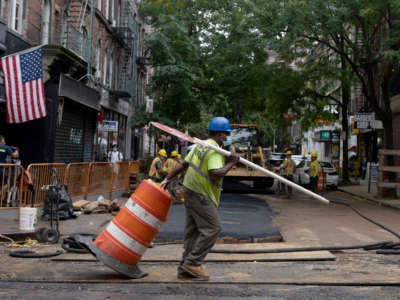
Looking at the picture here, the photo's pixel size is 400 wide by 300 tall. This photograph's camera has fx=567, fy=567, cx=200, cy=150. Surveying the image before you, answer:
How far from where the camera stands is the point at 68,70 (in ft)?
62.4

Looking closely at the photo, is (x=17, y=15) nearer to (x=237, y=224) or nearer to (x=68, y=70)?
(x=68, y=70)

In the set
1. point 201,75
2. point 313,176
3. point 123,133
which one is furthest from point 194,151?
point 123,133

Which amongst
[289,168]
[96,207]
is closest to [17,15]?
[96,207]

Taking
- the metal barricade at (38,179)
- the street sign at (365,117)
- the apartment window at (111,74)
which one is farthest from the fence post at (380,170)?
the apartment window at (111,74)

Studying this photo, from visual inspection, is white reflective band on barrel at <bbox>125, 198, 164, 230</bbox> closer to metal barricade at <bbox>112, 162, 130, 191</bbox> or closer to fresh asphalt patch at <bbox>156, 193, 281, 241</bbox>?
fresh asphalt patch at <bbox>156, 193, 281, 241</bbox>

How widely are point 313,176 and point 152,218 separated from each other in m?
16.3

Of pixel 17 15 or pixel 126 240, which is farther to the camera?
pixel 17 15

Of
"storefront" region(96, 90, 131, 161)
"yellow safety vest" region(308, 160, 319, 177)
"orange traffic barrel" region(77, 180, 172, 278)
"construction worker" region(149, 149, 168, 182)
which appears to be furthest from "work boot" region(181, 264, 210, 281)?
"storefront" region(96, 90, 131, 161)

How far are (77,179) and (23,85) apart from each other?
3174 millimetres

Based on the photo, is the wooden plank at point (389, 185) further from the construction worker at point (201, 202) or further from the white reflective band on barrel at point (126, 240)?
the white reflective band on barrel at point (126, 240)

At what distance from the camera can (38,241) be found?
29.8 feet

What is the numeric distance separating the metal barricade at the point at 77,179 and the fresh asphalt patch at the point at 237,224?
237 centimetres

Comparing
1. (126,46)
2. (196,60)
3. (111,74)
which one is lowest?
(111,74)

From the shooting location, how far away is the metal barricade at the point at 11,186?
35.1 ft
